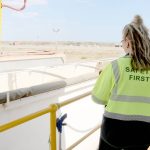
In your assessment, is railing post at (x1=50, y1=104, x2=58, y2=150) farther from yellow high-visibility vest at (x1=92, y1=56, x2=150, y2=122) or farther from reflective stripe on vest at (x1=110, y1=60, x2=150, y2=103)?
reflective stripe on vest at (x1=110, y1=60, x2=150, y2=103)

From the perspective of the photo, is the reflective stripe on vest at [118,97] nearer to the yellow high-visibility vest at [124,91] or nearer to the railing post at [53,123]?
the yellow high-visibility vest at [124,91]

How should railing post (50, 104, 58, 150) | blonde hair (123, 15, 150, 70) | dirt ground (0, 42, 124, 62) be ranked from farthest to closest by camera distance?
dirt ground (0, 42, 124, 62), railing post (50, 104, 58, 150), blonde hair (123, 15, 150, 70)

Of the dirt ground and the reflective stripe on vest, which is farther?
the dirt ground

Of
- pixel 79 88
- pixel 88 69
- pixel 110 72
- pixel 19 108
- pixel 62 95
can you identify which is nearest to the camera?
pixel 110 72

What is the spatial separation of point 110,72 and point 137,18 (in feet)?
1.41

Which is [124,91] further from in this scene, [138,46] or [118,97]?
[138,46]

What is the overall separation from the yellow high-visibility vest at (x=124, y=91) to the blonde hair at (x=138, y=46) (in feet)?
0.13

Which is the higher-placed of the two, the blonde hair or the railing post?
the blonde hair

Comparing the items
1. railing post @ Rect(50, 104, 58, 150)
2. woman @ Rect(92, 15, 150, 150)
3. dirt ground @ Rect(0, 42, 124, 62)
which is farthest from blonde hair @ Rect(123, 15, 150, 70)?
dirt ground @ Rect(0, 42, 124, 62)

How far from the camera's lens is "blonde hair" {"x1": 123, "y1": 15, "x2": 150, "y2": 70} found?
87.7 inches

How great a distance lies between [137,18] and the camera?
91.0 inches

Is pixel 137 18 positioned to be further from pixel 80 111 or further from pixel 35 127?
pixel 80 111

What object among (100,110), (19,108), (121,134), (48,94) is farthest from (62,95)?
(121,134)

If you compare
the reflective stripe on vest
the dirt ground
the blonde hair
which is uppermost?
the blonde hair
